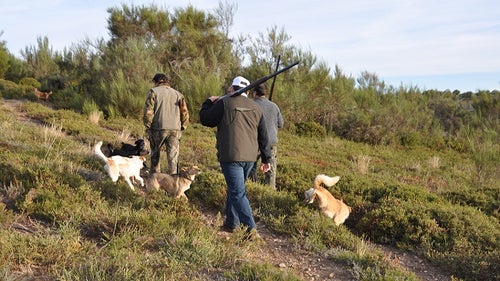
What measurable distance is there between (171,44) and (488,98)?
53.7 feet

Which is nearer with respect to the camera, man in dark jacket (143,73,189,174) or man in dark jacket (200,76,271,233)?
man in dark jacket (200,76,271,233)

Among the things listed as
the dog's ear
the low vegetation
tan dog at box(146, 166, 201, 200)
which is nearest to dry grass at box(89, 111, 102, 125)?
the low vegetation

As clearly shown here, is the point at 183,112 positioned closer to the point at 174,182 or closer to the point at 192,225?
the point at 174,182

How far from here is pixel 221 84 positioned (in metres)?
18.2

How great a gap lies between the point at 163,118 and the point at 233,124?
260 cm

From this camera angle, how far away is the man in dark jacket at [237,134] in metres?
4.94

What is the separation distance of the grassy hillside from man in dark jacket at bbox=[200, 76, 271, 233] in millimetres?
574

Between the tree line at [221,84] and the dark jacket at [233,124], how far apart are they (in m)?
12.3

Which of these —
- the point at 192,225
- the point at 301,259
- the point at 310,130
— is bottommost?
the point at 301,259

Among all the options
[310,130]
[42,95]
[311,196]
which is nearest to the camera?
[311,196]

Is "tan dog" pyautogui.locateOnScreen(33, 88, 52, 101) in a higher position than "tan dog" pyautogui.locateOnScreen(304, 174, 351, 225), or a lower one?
higher

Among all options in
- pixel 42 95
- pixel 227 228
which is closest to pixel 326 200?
pixel 227 228

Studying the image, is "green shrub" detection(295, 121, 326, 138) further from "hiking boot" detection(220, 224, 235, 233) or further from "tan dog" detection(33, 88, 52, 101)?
"hiking boot" detection(220, 224, 235, 233)

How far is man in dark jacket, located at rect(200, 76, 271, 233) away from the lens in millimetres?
4938
